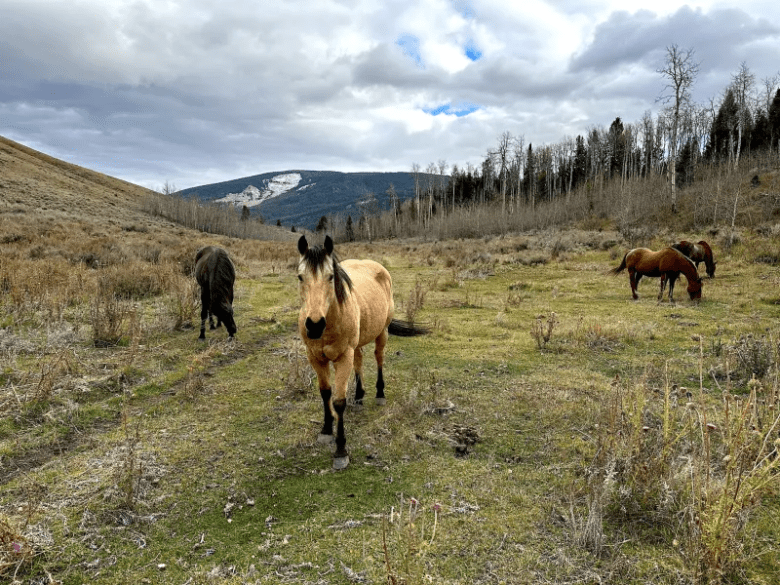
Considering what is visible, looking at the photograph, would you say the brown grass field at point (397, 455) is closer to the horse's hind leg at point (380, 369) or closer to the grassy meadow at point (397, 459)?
the grassy meadow at point (397, 459)

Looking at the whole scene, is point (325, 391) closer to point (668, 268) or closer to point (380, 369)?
point (380, 369)

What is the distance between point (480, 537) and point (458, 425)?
70.8 inches

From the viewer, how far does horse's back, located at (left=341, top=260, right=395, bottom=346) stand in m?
4.88

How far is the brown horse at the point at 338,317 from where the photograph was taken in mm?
3475

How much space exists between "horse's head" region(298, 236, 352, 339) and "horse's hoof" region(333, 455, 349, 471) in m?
1.44

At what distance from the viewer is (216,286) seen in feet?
27.0

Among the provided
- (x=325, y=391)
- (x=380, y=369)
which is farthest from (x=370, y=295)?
(x=325, y=391)

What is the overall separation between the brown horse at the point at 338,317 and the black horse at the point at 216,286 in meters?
3.82

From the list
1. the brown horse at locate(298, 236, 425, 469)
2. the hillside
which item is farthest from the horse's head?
the hillside

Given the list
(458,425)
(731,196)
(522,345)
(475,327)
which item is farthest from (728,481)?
(731,196)

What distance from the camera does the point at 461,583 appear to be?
2627mm

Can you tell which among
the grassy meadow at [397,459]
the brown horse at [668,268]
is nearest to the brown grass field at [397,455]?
the grassy meadow at [397,459]

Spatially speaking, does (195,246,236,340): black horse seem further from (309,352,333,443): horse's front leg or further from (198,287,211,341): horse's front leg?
(309,352,333,443): horse's front leg

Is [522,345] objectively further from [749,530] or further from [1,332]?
[1,332]
